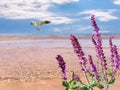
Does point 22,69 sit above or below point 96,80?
below

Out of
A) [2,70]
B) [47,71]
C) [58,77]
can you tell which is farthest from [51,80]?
[2,70]

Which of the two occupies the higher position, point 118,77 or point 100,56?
point 100,56

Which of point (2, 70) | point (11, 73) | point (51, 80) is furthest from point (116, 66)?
point (2, 70)

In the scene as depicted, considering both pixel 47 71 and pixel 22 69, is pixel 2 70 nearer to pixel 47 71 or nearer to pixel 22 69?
pixel 22 69

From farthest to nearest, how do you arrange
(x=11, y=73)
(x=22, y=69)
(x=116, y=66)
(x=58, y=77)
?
(x=22, y=69), (x=11, y=73), (x=58, y=77), (x=116, y=66)

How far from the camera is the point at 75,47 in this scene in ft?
13.6

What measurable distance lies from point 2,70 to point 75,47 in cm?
1157

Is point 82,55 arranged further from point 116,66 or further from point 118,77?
point 118,77

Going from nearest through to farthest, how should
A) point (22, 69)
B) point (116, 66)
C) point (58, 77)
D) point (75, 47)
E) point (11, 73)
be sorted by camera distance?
point (75, 47)
point (116, 66)
point (58, 77)
point (11, 73)
point (22, 69)

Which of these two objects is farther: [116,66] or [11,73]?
[11,73]

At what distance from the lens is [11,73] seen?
1452 centimetres

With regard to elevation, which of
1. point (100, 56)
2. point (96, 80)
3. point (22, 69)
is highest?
point (100, 56)

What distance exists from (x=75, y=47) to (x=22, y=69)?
1165 cm

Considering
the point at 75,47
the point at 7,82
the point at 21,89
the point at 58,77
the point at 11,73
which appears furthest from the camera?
the point at 11,73
